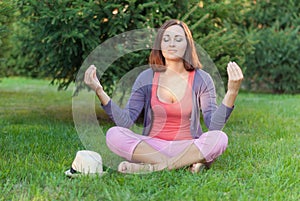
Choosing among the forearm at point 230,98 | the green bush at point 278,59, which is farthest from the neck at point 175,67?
the green bush at point 278,59

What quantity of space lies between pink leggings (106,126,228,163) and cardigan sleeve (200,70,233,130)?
0.24 ft

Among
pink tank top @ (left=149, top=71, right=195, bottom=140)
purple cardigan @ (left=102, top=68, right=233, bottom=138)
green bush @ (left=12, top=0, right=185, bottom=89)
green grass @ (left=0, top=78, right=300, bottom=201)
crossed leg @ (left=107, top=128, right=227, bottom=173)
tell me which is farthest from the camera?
green bush @ (left=12, top=0, right=185, bottom=89)

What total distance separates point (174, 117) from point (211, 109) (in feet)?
0.94

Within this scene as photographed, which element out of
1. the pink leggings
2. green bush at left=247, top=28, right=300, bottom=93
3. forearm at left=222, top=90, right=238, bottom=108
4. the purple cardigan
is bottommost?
green bush at left=247, top=28, right=300, bottom=93

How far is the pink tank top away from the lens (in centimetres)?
322

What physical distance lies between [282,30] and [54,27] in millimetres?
6334

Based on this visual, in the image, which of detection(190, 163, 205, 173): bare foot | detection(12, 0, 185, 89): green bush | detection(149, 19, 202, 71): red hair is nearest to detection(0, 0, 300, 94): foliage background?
detection(12, 0, 185, 89): green bush

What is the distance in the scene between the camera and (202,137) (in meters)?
2.98

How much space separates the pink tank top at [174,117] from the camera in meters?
3.22

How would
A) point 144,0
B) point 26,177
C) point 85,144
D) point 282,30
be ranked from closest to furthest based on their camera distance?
point 26,177 < point 85,144 < point 144,0 < point 282,30

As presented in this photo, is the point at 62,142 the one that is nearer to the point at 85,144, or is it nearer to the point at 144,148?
the point at 85,144

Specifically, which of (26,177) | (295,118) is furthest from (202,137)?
(295,118)

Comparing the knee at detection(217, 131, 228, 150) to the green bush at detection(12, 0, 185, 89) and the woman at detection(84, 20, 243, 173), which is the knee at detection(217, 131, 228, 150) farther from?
the green bush at detection(12, 0, 185, 89)

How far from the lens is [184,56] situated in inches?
129
